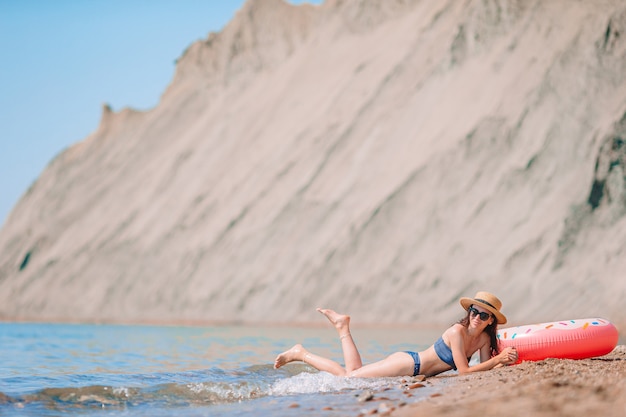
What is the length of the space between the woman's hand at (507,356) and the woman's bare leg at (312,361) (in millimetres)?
1877

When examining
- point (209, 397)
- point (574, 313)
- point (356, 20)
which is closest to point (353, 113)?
point (356, 20)

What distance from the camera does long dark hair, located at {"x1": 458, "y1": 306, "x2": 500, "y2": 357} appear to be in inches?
380

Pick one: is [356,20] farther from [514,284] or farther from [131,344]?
[131,344]

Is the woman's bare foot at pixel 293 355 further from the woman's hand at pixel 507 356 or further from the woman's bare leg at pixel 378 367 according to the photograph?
the woman's hand at pixel 507 356

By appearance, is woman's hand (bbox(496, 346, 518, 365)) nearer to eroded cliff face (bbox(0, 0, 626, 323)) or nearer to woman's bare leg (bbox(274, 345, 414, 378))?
woman's bare leg (bbox(274, 345, 414, 378))

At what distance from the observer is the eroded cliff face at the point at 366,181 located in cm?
2872

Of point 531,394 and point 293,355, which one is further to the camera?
point 293,355

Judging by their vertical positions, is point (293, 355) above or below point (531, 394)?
above

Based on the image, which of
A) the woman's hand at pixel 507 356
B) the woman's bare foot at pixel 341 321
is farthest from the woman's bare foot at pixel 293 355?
the woman's hand at pixel 507 356

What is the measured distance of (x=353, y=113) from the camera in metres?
38.2

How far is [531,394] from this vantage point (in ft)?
23.3

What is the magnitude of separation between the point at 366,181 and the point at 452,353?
25203mm

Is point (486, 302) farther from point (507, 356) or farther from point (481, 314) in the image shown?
point (507, 356)

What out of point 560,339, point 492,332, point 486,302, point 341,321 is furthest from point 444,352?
point 560,339
